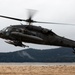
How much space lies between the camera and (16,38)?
52.3 metres

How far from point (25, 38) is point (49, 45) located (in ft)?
14.4

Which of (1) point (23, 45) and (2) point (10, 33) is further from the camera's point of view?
(2) point (10, 33)

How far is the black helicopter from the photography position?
52.4 meters

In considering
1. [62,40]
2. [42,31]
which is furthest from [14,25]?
[62,40]

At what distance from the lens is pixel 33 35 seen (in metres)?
53.3

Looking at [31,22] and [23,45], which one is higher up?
[31,22]

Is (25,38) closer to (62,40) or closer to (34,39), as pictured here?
(34,39)

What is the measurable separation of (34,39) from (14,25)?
5.06 m

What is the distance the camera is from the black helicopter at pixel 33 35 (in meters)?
52.4

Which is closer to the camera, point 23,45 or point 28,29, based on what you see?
point 23,45

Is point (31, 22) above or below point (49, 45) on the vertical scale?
above

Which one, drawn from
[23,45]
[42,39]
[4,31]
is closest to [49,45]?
[42,39]

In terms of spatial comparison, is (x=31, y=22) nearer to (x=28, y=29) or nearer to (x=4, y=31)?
(x=28, y=29)

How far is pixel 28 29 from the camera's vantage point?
5394 cm
